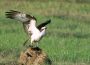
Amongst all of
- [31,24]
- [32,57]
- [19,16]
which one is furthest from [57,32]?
[32,57]

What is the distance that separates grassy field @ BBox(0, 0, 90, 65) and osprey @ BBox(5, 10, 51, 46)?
1.34 m

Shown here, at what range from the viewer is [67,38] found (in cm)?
1770

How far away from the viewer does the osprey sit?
11.2m

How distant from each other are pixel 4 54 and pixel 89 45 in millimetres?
3652

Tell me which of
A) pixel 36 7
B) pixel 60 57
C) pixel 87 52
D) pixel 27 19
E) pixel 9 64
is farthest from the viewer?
pixel 36 7

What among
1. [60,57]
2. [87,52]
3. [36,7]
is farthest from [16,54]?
[36,7]

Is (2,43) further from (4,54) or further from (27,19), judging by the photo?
(27,19)

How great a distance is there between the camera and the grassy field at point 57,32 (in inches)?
555

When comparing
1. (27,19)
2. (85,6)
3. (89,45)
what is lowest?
(85,6)

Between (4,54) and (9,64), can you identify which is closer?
(9,64)

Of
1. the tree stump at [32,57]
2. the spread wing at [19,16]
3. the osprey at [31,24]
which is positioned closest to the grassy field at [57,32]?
the osprey at [31,24]

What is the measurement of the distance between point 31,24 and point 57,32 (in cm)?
783

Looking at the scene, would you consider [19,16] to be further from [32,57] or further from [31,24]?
[32,57]

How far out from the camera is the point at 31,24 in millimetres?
11461
